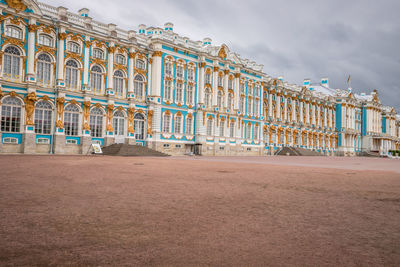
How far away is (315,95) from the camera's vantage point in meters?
64.2

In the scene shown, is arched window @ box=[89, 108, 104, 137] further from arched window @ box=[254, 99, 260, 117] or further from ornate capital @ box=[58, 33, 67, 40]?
arched window @ box=[254, 99, 260, 117]

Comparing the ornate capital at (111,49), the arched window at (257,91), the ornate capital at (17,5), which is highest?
the ornate capital at (17,5)

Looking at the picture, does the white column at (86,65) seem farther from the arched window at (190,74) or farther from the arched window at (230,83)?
the arched window at (230,83)

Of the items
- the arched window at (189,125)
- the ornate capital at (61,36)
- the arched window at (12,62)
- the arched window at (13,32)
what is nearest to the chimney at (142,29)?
the ornate capital at (61,36)

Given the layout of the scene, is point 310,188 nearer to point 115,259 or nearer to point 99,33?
point 115,259

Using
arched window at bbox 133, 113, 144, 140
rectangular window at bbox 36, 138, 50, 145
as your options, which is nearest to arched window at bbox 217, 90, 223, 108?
arched window at bbox 133, 113, 144, 140

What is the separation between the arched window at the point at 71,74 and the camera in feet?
92.4

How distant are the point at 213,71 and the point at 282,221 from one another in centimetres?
3644

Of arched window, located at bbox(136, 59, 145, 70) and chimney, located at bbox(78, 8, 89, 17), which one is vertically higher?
chimney, located at bbox(78, 8, 89, 17)

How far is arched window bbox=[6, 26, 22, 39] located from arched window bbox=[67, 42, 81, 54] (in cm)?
398

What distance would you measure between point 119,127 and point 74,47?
880 cm

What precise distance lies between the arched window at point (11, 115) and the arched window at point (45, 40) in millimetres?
5524

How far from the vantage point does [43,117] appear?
86.9 ft

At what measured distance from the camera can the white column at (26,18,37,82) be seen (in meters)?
25.6
